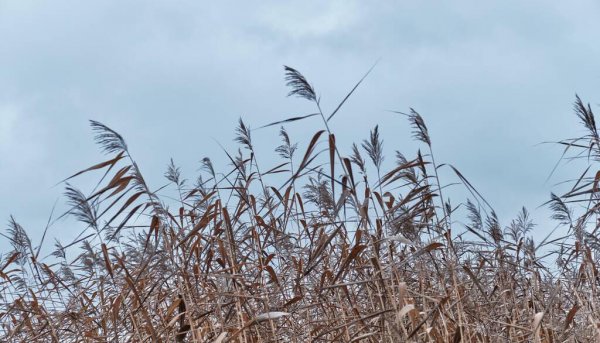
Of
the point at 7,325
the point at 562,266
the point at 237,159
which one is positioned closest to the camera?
the point at 237,159

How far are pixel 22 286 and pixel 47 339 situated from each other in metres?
0.44

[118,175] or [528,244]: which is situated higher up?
[118,175]

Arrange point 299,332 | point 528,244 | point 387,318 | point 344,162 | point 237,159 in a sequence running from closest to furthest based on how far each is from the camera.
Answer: point 344,162 < point 387,318 < point 299,332 < point 237,159 < point 528,244

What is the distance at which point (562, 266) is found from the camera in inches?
201

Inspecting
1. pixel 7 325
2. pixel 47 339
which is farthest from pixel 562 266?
pixel 7 325

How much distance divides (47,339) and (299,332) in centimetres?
216

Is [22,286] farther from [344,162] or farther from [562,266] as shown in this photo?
[562,266]

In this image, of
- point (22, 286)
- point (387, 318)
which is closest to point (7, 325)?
point (22, 286)

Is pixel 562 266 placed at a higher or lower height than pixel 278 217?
lower

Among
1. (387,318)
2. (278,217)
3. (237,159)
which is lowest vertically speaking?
(387,318)

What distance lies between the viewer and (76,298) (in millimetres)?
4629

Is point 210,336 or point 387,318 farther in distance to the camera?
point 210,336

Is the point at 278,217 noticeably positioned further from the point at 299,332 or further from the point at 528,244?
the point at 528,244

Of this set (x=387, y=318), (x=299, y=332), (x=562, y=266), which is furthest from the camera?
(x=562, y=266)
